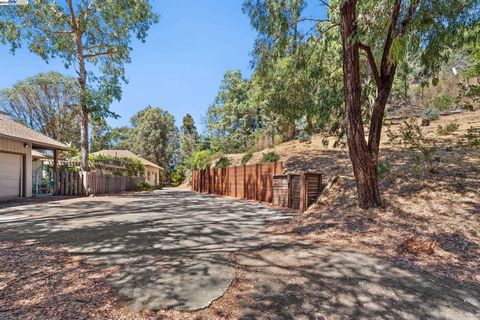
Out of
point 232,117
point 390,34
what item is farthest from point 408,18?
point 232,117

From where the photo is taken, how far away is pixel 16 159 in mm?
11742

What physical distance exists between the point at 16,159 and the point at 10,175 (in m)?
0.78

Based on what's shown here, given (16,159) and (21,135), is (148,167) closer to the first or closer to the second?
(16,159)

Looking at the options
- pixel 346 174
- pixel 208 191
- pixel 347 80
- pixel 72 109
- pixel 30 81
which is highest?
pixel 30 81

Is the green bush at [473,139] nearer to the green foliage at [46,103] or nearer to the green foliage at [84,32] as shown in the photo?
the green foliage at [84,32]

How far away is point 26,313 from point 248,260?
2.29m

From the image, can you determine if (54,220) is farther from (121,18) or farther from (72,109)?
(72,109)

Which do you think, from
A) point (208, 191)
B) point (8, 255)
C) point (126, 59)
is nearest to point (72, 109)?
point (126, 59)

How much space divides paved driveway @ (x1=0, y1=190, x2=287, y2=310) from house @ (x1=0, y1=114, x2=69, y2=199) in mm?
4877

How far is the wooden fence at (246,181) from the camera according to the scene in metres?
10.0

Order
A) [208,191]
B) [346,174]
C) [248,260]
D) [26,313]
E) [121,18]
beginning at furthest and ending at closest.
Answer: [208,191] → [121,18] → [346,174] → [248,260] → [26,313]

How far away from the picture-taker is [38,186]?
13.5 meters

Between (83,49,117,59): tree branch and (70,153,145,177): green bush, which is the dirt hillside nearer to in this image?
(83,49,117,59): tree branch

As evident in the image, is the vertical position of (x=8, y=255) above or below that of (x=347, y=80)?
below
